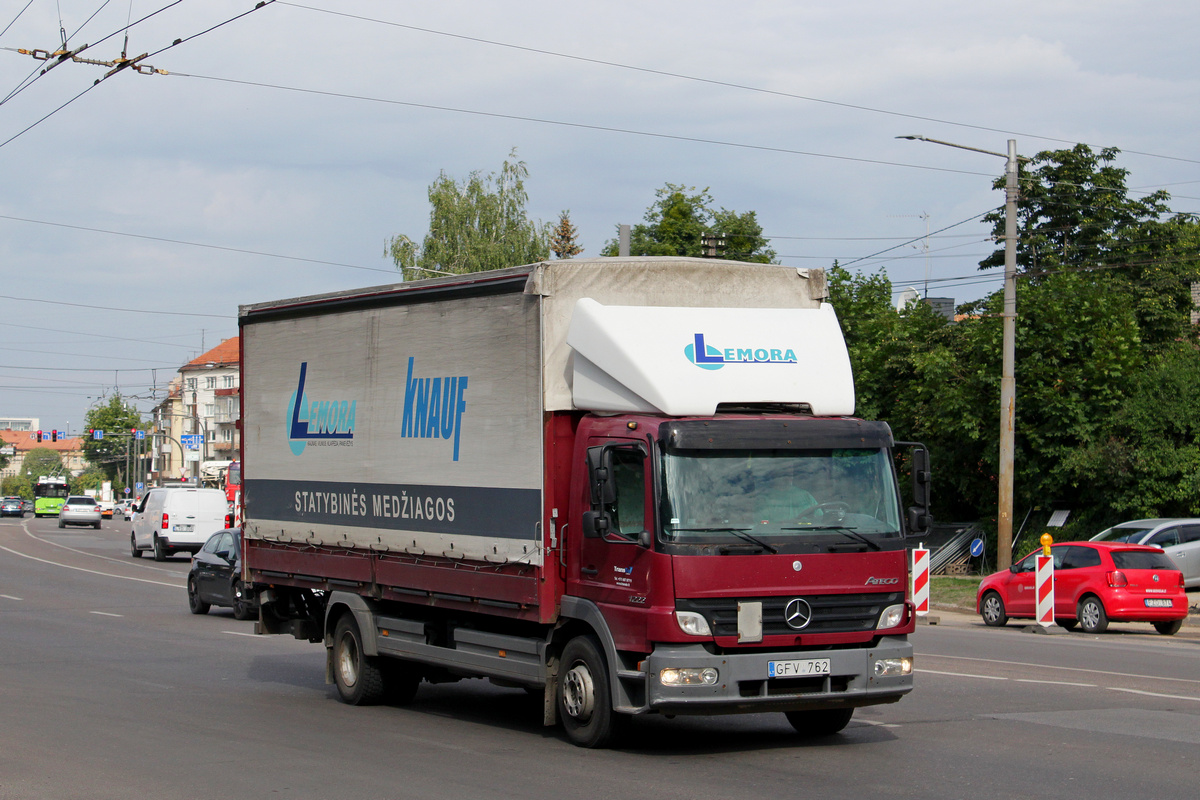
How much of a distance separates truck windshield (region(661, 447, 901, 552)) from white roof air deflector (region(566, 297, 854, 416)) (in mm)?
446

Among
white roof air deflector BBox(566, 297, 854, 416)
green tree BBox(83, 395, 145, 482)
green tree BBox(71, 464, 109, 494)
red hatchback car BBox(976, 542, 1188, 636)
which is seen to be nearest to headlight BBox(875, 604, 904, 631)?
white roof air deflector BBox(566, 297, 854, 416)

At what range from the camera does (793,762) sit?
8867 millimetres

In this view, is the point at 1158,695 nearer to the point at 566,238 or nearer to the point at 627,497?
the point at 627,497

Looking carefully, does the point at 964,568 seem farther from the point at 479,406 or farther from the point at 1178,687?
the point at 479,406

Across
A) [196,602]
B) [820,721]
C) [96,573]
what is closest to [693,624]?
[820,721]

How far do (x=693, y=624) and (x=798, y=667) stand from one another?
78 centimetres

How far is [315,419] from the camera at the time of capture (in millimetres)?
12320

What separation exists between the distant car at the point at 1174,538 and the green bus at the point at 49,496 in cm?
8805

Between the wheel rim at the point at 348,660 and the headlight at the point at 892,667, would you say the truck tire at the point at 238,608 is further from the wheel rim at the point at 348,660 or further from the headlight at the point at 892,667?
the headlight at the point at 892,667

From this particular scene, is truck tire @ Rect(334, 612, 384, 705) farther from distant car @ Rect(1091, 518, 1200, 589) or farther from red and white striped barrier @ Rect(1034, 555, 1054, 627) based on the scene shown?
distant car @ Rect(1091, 518, 1200, 589)

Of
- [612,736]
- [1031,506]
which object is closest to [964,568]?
[1031,506]

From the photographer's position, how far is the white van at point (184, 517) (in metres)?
38.4

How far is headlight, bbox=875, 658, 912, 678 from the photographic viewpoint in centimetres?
903

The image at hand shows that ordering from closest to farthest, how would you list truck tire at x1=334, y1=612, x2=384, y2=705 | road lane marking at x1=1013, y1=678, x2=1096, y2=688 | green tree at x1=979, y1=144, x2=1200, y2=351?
1. truck tire at x1=334, y1=612, x2=384, y2=705
2. road lane marking at x1=1013, y1=678, x2=1096, y2=688
3. green tree at x1=979, y1=144, x2=1200, y2=351
